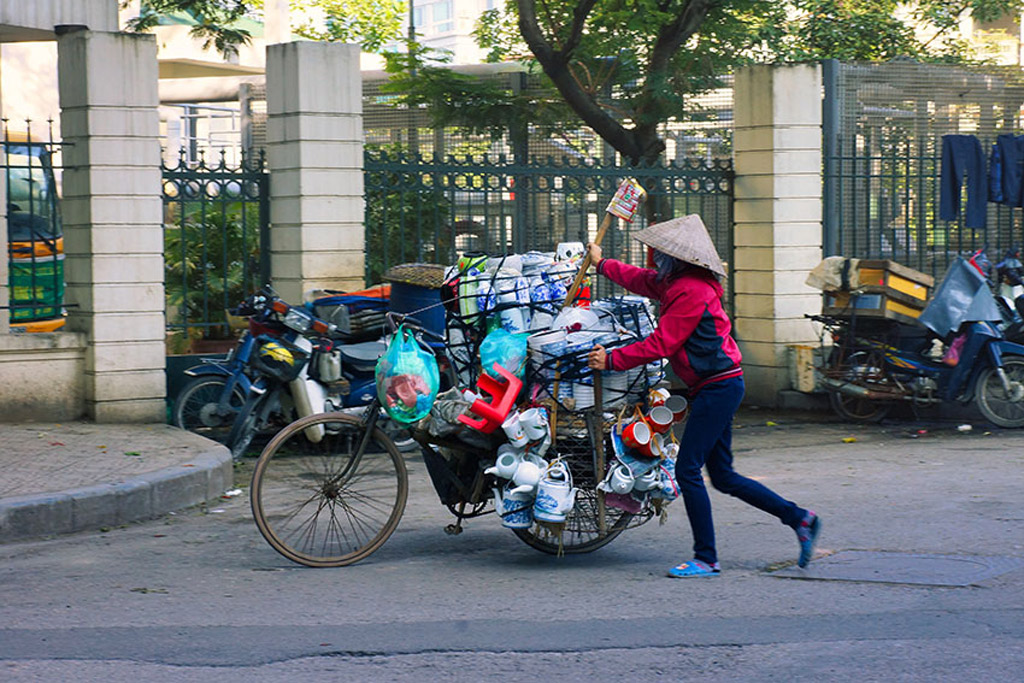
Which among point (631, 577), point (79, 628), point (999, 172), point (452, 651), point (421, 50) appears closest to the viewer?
point (452, 651)

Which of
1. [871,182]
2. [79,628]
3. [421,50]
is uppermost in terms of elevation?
[421,50]

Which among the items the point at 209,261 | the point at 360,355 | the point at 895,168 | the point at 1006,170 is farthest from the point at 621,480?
the point at 1006,170

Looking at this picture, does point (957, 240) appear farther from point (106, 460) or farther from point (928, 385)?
point (106, 460)

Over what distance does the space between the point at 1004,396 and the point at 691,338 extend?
580 centimetres

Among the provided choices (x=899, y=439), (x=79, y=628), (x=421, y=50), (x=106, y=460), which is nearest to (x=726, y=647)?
(x=79, y=628)

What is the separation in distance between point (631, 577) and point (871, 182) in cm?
788

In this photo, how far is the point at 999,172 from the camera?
42.3 feet

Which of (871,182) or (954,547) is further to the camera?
(871,182)

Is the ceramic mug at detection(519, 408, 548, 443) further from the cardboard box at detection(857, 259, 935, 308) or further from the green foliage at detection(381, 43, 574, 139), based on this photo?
the green foliage at detection(381, 43, 574, 139)

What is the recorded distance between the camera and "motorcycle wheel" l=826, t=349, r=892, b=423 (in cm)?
1131

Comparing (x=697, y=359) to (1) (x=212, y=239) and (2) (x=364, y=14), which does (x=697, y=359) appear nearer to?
(1) (x=212, y=239)

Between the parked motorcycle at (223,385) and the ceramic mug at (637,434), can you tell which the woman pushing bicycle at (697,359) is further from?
the parked motorcycle at (223,385)

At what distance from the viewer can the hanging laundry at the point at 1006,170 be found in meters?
12.9

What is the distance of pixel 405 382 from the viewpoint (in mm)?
6277
